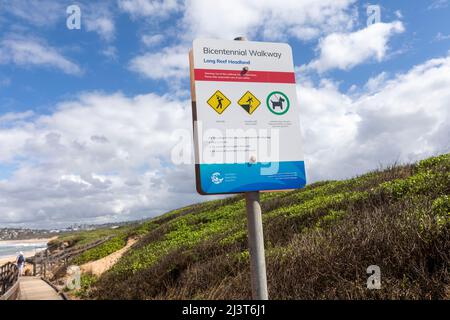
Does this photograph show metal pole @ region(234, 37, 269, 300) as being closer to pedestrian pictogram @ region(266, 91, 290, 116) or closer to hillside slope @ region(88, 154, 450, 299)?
pedestrian pictogram @ region(266, 91, 290, 116)

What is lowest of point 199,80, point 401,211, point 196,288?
point 196,288

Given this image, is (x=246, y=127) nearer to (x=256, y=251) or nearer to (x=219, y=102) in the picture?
(x=219, y=102)

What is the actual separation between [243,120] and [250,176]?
49 cm

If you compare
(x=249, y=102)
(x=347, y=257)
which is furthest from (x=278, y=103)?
(x=347, y=257)

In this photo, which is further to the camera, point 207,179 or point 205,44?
point 205,44

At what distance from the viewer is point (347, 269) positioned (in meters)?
5.29

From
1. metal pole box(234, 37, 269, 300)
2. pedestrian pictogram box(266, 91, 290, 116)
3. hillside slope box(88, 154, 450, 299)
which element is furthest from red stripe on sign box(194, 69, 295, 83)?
hillside slope box(88, 154, 450, 299)

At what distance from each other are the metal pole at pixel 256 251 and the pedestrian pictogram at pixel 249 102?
2.37 ft

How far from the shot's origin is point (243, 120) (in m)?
3.32

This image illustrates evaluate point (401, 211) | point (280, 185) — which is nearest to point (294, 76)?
point (280, 185)
